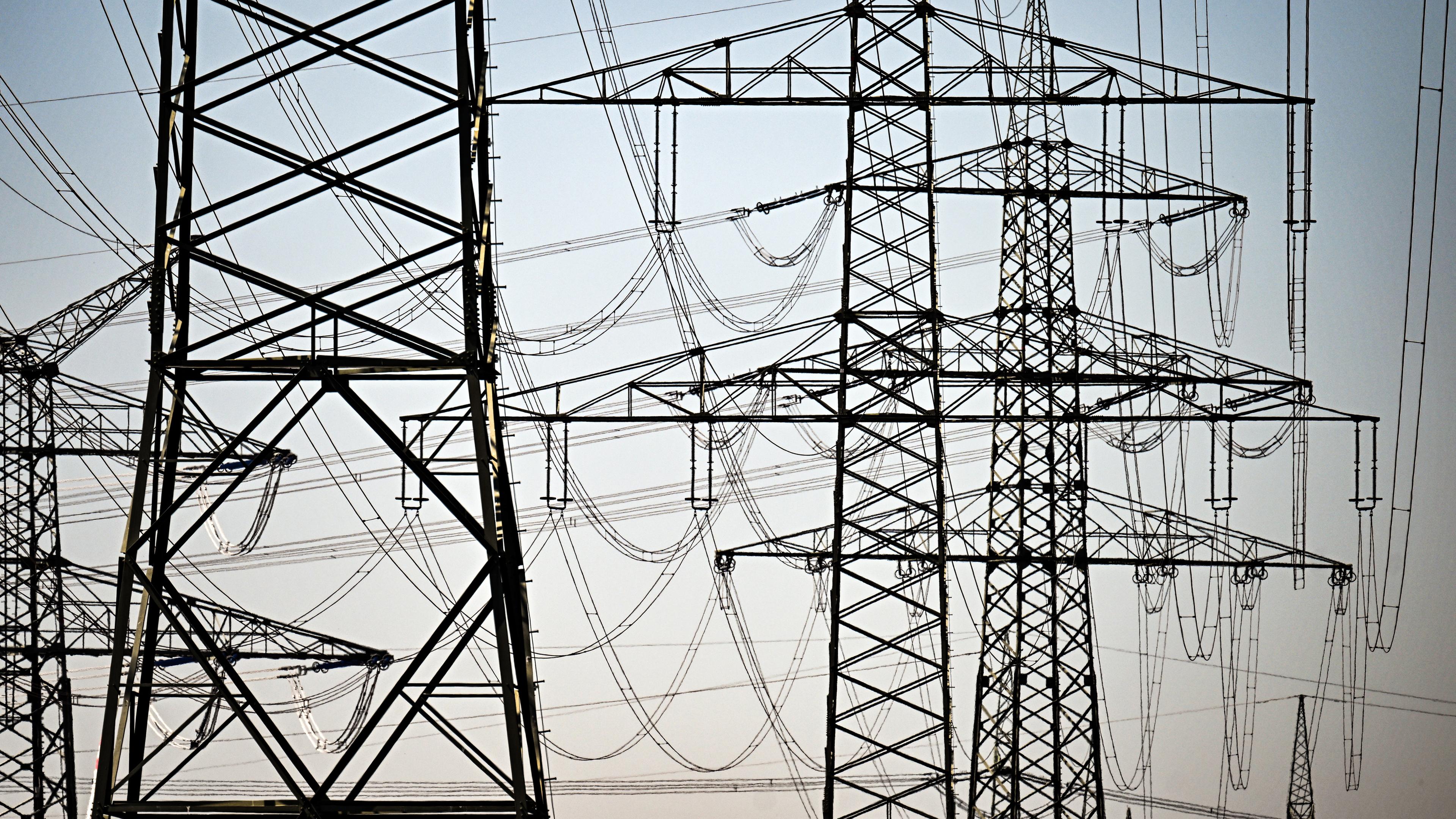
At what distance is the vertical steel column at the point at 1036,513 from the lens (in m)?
22.8

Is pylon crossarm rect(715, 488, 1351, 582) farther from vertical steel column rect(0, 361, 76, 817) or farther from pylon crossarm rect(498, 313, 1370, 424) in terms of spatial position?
vertical steel column rect(0, 361, 76, 817)

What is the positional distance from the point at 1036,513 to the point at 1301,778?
9.85 metres

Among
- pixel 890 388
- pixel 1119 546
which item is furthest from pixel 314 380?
pixel 1119 546

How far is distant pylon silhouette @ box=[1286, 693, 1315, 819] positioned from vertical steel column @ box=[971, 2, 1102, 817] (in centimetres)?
542

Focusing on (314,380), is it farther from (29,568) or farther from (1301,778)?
(1301,778)

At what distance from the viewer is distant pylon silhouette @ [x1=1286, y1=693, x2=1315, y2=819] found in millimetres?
28406

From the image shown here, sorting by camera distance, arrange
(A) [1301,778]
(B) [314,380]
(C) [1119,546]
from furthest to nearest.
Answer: (C) [1119,546]
(A) [1301,778]
(B) [314,380]

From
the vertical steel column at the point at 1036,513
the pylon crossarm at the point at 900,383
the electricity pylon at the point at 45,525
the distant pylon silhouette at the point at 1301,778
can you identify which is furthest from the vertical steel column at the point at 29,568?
the distant pylon silhouette at the point at 1301,778

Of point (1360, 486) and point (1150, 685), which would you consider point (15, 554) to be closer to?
point (1150, 685)

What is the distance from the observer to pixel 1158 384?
22.5 meters

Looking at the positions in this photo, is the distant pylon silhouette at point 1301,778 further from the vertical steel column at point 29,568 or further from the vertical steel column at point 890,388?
the vertical steel column at point 29,568

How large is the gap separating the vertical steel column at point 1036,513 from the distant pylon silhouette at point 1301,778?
5420 millimetres

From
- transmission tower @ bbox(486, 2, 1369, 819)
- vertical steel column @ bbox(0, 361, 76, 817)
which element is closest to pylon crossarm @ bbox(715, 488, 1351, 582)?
transmission tower @ bbox(486, 2, 1369, 819)

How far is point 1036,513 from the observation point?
23.5 meters
